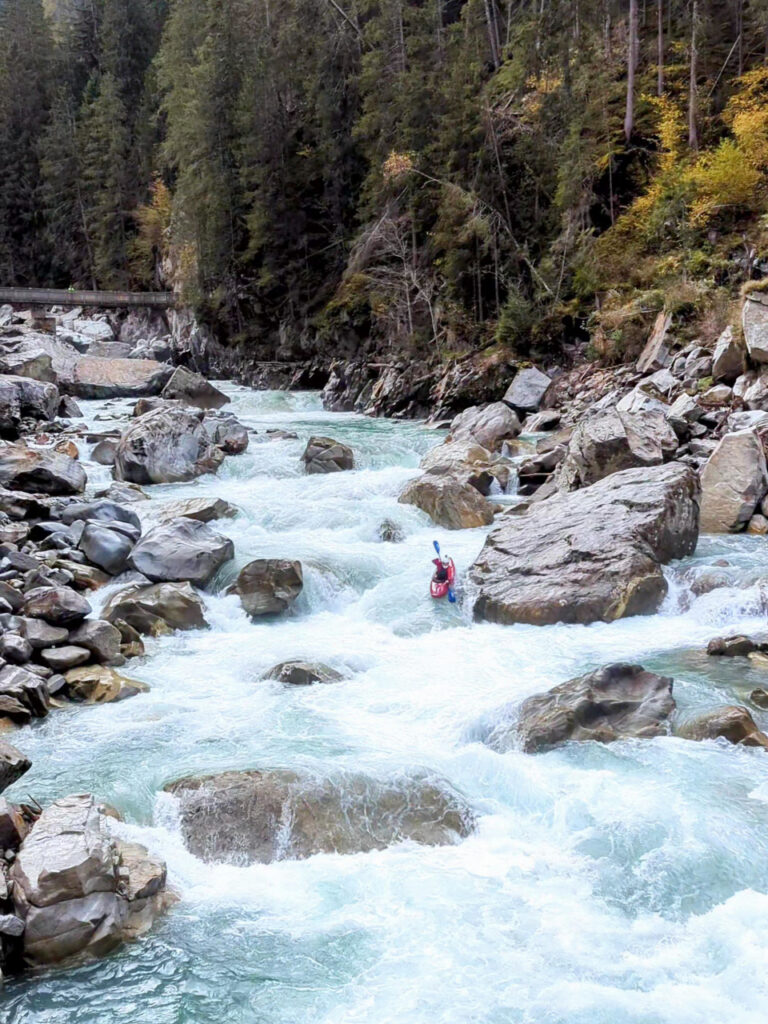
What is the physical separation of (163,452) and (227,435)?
246cm

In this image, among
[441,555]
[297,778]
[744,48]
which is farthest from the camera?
[744,48]

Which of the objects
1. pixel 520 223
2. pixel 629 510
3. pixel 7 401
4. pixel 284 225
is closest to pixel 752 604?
pixel 629 510

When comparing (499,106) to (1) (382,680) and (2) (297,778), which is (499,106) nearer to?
(1) (382,680)

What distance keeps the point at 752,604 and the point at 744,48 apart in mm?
22658

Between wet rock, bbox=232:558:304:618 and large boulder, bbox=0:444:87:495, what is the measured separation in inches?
224

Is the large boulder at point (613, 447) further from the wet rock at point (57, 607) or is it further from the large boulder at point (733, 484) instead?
the wet rock at point (57, 607)

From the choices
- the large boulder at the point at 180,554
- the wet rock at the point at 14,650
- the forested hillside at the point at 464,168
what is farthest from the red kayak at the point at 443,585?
the forested hillside at the point at 464,168

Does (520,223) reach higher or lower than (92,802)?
higher

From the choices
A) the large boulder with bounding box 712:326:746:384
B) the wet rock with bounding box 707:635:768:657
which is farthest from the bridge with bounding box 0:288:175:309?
the wet rock with bounding box 707:635:768:657

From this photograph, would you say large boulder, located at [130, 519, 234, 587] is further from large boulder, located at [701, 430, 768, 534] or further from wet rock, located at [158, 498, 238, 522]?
large boulder, located at [701, 430, 768, 534]

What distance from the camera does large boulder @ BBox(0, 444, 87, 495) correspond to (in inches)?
607

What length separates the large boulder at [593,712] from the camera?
762cm

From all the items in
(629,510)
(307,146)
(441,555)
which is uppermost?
(307,146)

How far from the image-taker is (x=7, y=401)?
67.9 ft
